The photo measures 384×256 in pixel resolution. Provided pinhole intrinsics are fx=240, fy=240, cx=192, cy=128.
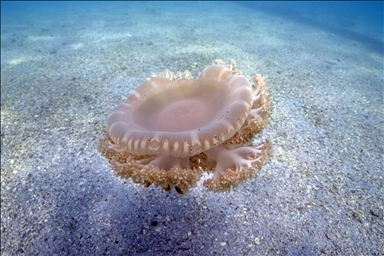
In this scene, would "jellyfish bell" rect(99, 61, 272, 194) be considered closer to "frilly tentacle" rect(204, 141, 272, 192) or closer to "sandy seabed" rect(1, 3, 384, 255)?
"frilly tentacle" rect(204, 141, 272, 192)

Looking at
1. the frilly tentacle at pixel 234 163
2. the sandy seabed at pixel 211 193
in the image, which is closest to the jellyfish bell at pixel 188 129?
Answer: the frilly tentacle at pixel 234 163

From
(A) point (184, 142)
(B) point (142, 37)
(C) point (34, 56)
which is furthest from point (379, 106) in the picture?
(C) point (34, 56)

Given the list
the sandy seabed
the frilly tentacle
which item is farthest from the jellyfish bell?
the sandy seabed

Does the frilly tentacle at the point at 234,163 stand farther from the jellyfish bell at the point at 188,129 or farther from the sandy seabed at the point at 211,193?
the sandy seabed at the point at 211,193

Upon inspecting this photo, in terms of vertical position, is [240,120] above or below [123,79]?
above

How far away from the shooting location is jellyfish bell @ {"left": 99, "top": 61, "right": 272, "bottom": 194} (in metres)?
1.95

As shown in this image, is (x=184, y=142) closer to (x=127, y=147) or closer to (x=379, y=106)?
(x=127, y=147)

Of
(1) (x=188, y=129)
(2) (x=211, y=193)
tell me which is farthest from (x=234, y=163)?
(2) (x=211, y=193)

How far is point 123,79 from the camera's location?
250 inches

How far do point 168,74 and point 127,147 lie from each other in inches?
49.0

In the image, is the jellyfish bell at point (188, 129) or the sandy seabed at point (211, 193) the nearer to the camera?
the jellyfish bell at point (188, 129)

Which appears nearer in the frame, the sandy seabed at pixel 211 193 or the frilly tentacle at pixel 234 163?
the frilly tentacle at pixel 234 163

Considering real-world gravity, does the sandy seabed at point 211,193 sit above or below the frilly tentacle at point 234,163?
below

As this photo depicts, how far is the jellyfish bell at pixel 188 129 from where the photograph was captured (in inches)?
76.6
